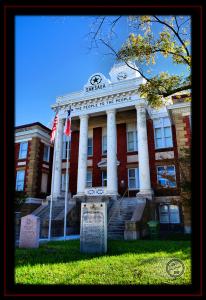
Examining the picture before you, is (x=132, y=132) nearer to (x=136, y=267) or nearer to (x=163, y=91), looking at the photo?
(x=163, y=91)

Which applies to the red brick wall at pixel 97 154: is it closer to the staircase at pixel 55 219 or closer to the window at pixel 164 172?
the staircase at pixel 55 219

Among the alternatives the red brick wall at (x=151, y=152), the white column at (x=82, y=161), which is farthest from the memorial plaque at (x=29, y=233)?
the red brick wall at (x=151, y=152)

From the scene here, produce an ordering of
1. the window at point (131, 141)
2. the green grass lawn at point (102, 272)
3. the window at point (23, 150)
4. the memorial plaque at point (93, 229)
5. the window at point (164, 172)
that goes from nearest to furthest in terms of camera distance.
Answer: the green grass lawn at point (102, 272) → the memorial plaque at point (93, 229) → the window at point (164, 172) → the window at point (131, 141) → the window at point (23, 150)

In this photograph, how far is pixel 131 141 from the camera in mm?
26672

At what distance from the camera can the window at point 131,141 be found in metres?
26.4

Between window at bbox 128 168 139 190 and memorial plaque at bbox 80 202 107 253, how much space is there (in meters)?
15.4

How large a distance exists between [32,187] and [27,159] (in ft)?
10.9

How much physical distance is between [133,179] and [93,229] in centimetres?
1602

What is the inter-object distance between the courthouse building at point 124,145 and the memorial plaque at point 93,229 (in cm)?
1060

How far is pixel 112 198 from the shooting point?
2108 centimetres
